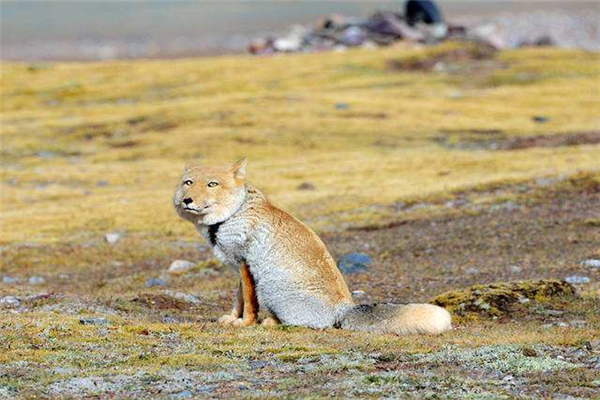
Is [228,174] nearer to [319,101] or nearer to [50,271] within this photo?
[50,271]

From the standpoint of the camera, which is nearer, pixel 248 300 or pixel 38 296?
pixel 248 300

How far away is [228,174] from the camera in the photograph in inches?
784

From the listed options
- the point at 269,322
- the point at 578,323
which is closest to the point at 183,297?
the point at 269,322

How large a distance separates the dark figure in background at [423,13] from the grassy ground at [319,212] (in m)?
34.1

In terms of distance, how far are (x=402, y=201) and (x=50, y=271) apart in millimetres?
17901

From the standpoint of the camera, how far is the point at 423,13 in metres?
166

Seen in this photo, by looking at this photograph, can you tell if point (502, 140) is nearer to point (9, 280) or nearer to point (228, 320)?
point (9, 280)

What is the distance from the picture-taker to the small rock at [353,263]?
108 ft

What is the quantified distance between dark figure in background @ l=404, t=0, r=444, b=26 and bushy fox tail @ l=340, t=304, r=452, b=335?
150 meters

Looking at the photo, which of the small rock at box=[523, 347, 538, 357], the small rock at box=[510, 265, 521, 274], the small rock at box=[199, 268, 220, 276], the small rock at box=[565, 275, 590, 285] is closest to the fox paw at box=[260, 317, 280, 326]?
the small rock at box=[523, 347, 538, 357]

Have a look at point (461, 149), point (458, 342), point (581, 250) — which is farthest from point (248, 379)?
point (461, 149)

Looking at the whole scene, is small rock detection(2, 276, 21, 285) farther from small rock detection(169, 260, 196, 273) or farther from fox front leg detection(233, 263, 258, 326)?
fox front leg detection(233, 263, 258, 326)

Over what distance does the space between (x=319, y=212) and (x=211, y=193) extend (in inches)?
1124

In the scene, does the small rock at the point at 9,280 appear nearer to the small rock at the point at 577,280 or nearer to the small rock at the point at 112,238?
the small rock at the point at 112,238
